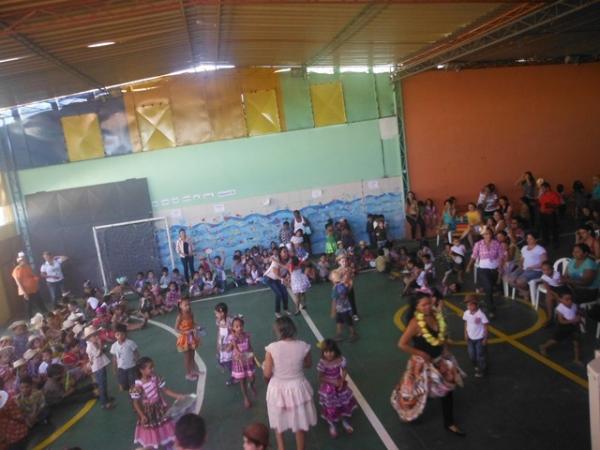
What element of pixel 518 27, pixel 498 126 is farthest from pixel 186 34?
pixel 498 126

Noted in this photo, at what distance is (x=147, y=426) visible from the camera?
17.4 ft

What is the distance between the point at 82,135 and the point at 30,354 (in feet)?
26.7

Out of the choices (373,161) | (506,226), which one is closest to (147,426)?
(506,226)

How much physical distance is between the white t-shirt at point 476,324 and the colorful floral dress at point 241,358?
292cm

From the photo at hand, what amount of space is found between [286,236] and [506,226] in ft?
19.5

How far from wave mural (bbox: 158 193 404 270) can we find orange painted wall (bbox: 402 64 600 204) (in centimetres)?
119

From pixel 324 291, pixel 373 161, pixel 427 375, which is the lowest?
pixel 324 291

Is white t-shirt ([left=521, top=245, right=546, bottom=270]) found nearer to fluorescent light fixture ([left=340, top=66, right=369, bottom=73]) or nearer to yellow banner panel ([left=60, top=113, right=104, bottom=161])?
fluorescent light fixture ([left=340, top=66, right=369, bottom=73])

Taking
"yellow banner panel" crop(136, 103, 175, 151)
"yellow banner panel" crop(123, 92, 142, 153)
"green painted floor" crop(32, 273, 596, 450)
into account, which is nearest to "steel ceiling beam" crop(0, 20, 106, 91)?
"yellow banner panel" crop(123, 92, 142, 153)

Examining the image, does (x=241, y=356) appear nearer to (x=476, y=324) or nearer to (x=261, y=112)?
(x=476, y=324)

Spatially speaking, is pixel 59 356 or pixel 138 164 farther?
pixel 138 164

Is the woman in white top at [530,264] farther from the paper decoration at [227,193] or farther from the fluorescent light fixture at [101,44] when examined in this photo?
the paper decoration at [227,193]

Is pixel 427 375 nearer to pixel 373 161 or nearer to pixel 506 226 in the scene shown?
pixel 506 226

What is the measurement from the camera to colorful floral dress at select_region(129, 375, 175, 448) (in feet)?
17.2
